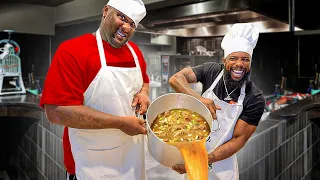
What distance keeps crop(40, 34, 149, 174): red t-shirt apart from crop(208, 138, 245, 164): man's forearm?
21.7 inches

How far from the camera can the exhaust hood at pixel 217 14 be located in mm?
2268

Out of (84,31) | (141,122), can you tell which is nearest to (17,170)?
(84,31)

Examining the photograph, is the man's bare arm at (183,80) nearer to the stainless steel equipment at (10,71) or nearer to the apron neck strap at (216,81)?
the apron neck strap at (216,81)

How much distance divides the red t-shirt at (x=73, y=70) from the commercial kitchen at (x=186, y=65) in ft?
1.89

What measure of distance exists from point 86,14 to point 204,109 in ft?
7.30

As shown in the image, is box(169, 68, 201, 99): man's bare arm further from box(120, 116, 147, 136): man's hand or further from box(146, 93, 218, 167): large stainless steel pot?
box(120, 116, 147, 136): man's hand

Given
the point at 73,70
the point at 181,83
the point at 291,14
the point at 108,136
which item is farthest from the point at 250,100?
the point at 291,14

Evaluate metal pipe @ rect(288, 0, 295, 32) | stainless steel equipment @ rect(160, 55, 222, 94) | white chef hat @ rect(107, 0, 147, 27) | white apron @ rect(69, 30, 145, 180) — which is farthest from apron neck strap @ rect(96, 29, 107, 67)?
metal pipe @ rect(288, 0, 295, 32)

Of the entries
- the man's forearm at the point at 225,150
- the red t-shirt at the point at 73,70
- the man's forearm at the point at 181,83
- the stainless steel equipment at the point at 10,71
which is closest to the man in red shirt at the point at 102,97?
the red t-shirt at the point at 73,70

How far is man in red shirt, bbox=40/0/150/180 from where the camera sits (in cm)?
99

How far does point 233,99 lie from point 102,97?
57cm

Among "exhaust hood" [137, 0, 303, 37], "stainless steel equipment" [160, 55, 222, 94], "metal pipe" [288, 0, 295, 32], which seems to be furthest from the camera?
"metal pipe" [288, 0, 295, 32]

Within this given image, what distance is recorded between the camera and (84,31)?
11.5ft

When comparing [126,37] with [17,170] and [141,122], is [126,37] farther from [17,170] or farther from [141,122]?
[17,170]
